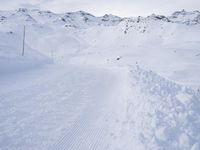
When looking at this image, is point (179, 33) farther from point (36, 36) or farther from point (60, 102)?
point (60, 102)

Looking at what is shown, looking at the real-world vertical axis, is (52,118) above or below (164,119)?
below

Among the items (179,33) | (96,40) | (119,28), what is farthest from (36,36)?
(179,33)

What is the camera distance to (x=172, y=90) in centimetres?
1466

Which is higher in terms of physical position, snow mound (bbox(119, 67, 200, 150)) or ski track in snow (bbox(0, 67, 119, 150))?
snow mound (bbox(119, 67, 200, 150))

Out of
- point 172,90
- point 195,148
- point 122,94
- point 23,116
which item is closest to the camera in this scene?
point 195,148

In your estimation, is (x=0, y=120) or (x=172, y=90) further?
(x=172, y=90)

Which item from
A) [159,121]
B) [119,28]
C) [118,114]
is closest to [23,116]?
[118,114]

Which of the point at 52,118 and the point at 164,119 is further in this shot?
the point at 52,118

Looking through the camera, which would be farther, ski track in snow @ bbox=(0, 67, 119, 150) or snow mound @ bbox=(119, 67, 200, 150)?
ski track in snow @ bbox=(0, 67, 119, 150)

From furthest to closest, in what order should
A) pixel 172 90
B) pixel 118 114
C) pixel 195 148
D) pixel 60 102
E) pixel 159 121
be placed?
pixel 172 90
pixel 60 102
pixel 118 114
pixel 159 121
pixel 195 148

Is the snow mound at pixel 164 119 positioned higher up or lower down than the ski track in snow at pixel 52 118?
higher up

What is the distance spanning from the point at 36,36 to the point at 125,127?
8984cm

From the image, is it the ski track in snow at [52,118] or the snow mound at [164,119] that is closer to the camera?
the snow mound at [164,119]

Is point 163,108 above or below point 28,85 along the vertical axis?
above
